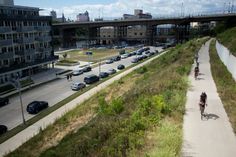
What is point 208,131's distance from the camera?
16.8m

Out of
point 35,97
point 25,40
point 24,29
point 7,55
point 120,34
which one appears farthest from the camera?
point 120,34

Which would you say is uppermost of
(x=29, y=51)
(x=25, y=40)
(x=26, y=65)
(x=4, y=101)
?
(x=25, y=40)

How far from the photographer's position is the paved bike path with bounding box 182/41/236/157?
Result: 14.3m

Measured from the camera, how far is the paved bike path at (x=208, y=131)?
14.3m

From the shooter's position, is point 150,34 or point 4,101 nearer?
point 4,101

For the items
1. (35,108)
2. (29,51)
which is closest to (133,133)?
(35,108)

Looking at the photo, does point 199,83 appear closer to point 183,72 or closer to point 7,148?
point 183,72

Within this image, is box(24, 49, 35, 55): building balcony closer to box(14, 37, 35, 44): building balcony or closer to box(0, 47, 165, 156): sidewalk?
box(14, 37, 35, 44): building balcony

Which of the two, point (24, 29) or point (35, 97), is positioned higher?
point (24, 29)

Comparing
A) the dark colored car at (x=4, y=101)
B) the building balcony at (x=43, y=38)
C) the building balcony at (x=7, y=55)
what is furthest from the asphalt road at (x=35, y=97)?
the building balcony at (x=43, y=38)

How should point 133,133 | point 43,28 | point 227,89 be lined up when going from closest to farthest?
1. point 133,133
2. point 227,89
3. point 43,28

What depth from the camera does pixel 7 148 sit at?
26469 millimetres

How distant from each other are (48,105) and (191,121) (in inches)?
1084

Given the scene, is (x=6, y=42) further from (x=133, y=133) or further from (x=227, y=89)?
(x=133, y=133)
